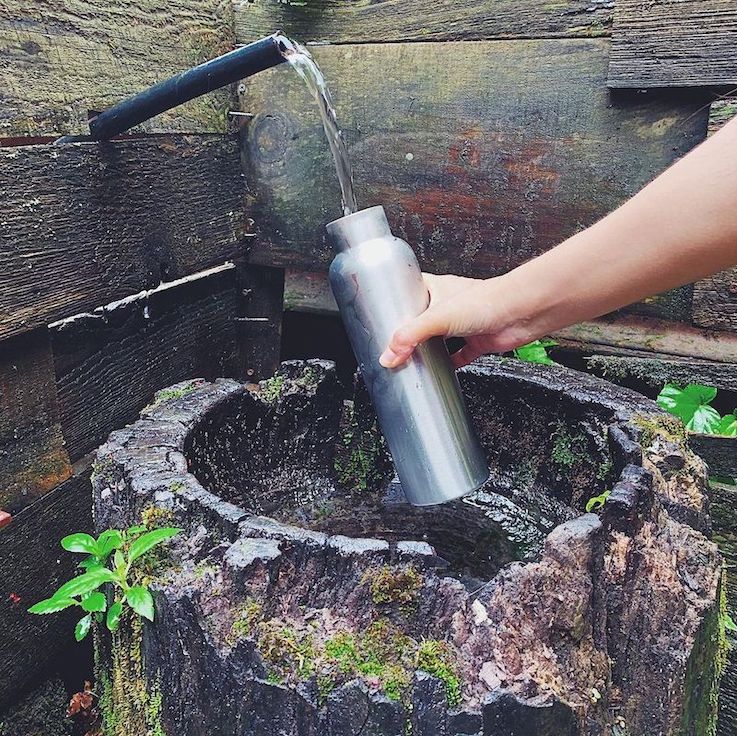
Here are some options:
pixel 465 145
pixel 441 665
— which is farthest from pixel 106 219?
pixel 441 665

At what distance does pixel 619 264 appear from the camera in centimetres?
123

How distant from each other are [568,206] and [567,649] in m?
1.33

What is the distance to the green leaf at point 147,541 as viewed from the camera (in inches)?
50.8

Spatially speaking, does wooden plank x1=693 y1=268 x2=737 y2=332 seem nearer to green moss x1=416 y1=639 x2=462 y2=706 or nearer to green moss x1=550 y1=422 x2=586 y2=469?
green moss x1=550 y1=422 x2=586 y2=469

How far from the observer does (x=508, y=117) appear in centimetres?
215

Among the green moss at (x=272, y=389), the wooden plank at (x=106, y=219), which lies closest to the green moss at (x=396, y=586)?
the green moss at (x=272, y=389)

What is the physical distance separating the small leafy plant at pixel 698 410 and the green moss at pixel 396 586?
1.20 m

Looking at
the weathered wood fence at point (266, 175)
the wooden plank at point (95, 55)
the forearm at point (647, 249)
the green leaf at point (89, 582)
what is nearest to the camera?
the forearm at point (647, 249)

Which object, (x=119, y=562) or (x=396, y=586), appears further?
(x=119, y=562)

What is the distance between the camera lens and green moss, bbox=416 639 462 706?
3.66ft

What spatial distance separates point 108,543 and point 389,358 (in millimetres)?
642

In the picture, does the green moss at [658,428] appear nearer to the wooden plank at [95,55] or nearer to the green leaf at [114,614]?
the green leaf at [114,614]

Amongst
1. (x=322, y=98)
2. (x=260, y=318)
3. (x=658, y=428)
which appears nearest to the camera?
(x=658, y=428)

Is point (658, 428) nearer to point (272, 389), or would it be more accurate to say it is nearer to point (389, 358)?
point (389, 358)
